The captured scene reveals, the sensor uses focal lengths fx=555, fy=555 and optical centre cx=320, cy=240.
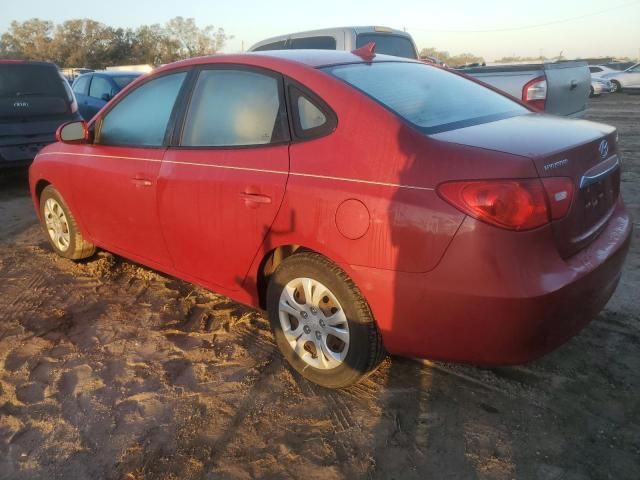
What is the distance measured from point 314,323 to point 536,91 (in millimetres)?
4914

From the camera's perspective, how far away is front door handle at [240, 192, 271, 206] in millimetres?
2801

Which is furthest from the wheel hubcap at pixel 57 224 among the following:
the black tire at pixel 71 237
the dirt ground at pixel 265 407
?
the dirt ground at pixel 265 407

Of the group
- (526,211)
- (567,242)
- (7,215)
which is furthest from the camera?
(7,215)

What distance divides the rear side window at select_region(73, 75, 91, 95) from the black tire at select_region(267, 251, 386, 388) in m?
10.4

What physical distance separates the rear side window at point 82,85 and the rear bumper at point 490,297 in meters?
10.9

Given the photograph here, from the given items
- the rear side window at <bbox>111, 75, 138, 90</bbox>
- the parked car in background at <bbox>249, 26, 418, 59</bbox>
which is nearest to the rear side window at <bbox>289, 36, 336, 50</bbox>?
the parked car in background at <bbox>249, 26, 418, 59</bbox>

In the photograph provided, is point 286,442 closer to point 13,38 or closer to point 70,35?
point 70,35

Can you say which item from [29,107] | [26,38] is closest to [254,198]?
[29,107]

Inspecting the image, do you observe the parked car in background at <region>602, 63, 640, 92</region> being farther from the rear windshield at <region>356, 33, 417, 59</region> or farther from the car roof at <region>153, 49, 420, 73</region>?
the car roof at <region>153, 49, 420, 73</region>

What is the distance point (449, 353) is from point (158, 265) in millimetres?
2166

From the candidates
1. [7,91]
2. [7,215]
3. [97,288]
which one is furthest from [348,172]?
[7,91]

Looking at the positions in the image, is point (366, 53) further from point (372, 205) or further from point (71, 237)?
point (71, 237)

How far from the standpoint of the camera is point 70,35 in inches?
2665

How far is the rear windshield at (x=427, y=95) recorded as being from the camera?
267 cm
